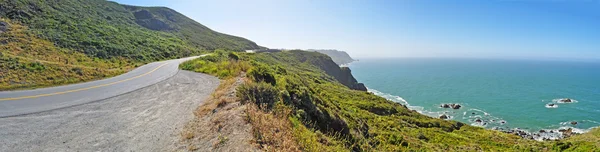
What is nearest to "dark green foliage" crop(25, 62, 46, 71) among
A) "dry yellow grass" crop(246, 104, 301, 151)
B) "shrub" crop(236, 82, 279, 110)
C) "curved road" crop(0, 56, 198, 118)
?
"curved road" crop(0, 56, 198, 118)

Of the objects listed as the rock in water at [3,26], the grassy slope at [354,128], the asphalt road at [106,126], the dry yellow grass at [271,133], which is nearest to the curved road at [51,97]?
the asphalt road at [106,126]

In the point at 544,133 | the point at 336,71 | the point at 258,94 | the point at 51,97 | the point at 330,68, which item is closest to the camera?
the point at 258,94

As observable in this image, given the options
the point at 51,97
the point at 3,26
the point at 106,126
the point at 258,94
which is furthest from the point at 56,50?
the point at 258,94

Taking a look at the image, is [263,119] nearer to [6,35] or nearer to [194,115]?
[194,115]

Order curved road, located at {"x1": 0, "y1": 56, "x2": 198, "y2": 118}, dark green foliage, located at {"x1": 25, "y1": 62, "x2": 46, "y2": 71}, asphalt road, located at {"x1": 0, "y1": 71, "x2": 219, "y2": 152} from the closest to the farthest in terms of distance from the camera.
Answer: asphalt road, located at {"x1": 0, "y1": 71, "x2": 219, "y2": 152} → curved road, located at {"x1": 0, "y1": 56, "x2": 198, "y2": 118} → dark green foliage, located at {"x1": 25, "y1": 62, "x2": 46, "y2": 71}

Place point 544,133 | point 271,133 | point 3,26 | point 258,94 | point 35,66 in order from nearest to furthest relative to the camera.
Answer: point 271,133 → point 258,94 → point 35,66 → point 3,26 → point 544,133

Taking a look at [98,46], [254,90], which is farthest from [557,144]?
[98,46]

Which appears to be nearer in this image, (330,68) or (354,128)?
(354,128)

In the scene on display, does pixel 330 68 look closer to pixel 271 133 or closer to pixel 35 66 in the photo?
pixel 35 66

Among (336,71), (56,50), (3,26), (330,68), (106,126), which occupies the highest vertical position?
(3,26)

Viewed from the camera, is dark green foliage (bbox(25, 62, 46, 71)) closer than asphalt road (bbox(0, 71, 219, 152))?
No

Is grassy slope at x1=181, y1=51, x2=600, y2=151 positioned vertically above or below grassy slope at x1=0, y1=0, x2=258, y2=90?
below

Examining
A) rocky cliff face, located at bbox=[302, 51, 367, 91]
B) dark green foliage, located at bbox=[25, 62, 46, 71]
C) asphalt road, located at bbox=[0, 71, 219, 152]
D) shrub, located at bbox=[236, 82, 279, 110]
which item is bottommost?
rocky cliff face, located at bbox=[302, 51, 367, 91]

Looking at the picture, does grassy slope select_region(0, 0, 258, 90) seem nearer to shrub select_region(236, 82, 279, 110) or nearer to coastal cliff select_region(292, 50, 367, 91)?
shrub select_region(236, 82, 279, 110)
